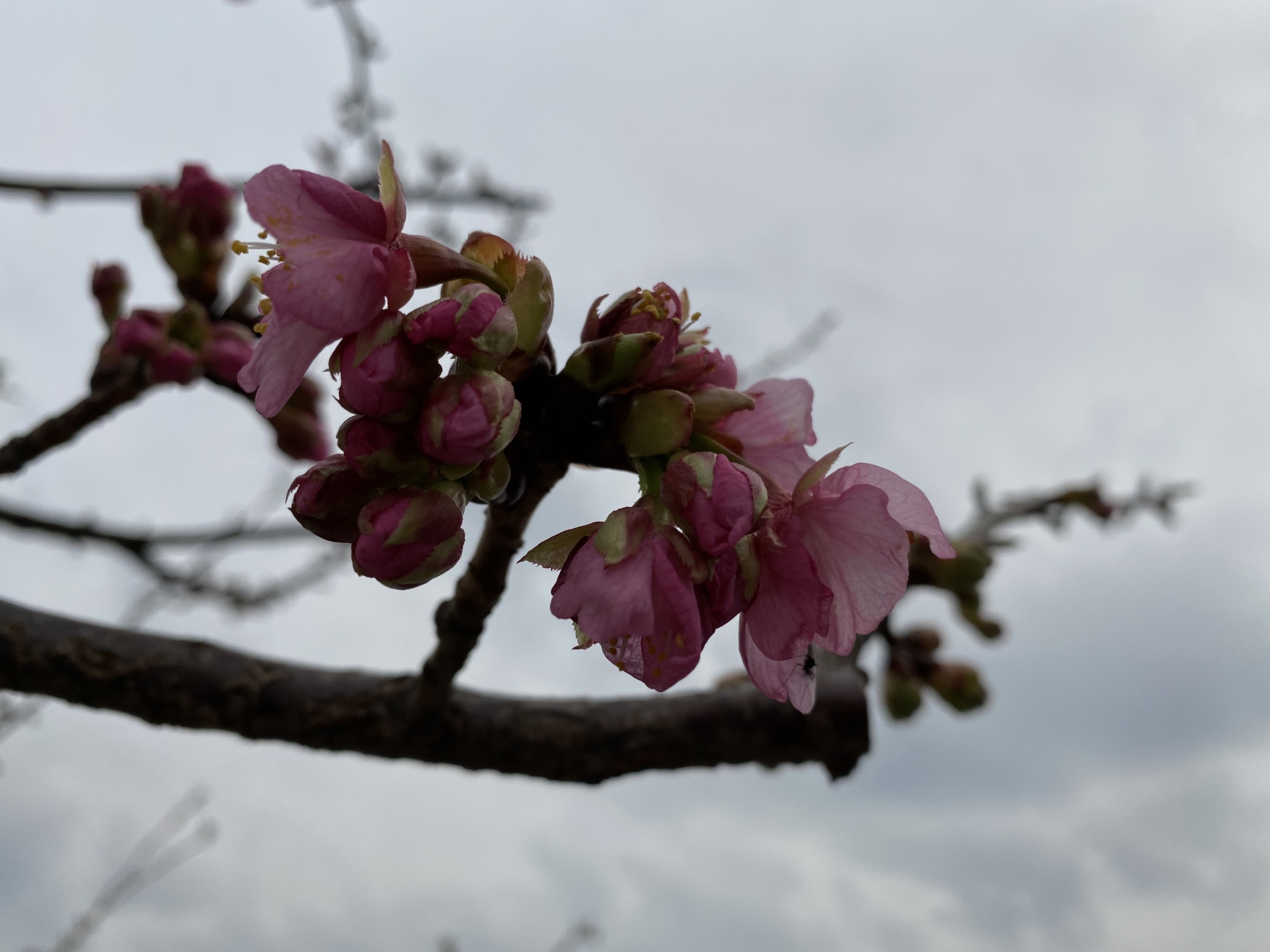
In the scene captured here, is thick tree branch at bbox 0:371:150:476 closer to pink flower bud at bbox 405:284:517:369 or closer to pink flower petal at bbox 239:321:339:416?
pink flower petal at bbox 239:321:339:416

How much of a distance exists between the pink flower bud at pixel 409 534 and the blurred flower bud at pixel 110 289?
4.27ft

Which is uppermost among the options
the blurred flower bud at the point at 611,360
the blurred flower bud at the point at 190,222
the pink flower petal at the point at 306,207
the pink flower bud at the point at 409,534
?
the blurred flower bud at the point at 190,222

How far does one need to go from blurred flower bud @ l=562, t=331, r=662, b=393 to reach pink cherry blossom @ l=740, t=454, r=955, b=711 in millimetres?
215

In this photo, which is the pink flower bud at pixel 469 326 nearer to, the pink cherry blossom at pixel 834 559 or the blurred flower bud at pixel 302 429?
the pink cherry blossom at pixel 834 559

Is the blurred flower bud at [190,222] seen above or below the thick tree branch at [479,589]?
above

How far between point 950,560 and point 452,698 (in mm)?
1153

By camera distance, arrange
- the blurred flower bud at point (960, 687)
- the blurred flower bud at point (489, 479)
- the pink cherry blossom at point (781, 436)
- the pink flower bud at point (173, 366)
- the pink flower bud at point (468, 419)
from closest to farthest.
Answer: the pink flower bud at point (468, 419) → the blurred flower bud at point (489, 479) → the pink cherry blossom at point (781, 436) → the pink flower bud at point (173, 366) → the blurred flower bud at point (960, 687)

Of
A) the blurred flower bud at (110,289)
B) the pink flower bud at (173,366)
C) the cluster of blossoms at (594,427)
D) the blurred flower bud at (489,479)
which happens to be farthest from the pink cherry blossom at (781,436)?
the blurred flower bud at (110,289)

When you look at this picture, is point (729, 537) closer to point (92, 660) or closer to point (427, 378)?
point (427, 378)

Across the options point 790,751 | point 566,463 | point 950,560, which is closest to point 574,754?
point 790,751

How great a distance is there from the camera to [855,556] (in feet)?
3.04

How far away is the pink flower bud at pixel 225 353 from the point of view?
168 centimetres

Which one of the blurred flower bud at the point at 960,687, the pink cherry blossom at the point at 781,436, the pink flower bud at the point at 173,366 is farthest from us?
the blurred flower bud at the point at 960,687

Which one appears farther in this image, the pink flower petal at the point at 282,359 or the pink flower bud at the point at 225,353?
the pink flower bud at the point at 225,353
